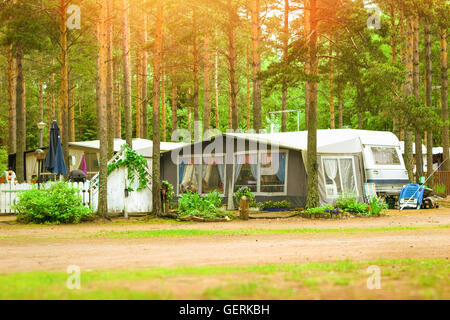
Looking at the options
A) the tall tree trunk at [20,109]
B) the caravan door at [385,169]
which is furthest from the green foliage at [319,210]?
the tall tree trunk at [20,109]

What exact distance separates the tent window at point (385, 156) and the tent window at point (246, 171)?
4.06m

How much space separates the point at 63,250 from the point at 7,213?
9895 mm

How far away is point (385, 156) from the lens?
68.7ft

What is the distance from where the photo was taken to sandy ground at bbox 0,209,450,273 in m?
7.68

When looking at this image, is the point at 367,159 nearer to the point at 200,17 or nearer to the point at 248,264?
the point at 200,17

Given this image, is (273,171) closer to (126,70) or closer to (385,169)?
(385,169)

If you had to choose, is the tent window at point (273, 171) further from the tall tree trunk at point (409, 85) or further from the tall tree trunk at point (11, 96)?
the tall tree trunk at point (11, 96)

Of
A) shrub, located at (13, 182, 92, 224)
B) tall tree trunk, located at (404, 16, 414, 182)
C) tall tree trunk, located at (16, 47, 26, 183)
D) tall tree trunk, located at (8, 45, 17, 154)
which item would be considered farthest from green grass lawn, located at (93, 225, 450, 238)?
tall tree trunk, located at (8, 45, 17, 154)

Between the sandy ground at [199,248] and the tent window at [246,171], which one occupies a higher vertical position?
the tent window at [246,171]

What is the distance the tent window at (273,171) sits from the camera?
20.1 metres

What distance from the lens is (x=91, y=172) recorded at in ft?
93.4

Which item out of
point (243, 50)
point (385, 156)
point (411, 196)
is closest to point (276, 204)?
point (385, 156)

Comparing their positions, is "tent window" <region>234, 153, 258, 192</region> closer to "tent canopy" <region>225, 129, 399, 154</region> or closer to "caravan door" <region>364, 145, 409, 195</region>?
"tent canopy" <region>225, 129, 399, 154</region>
